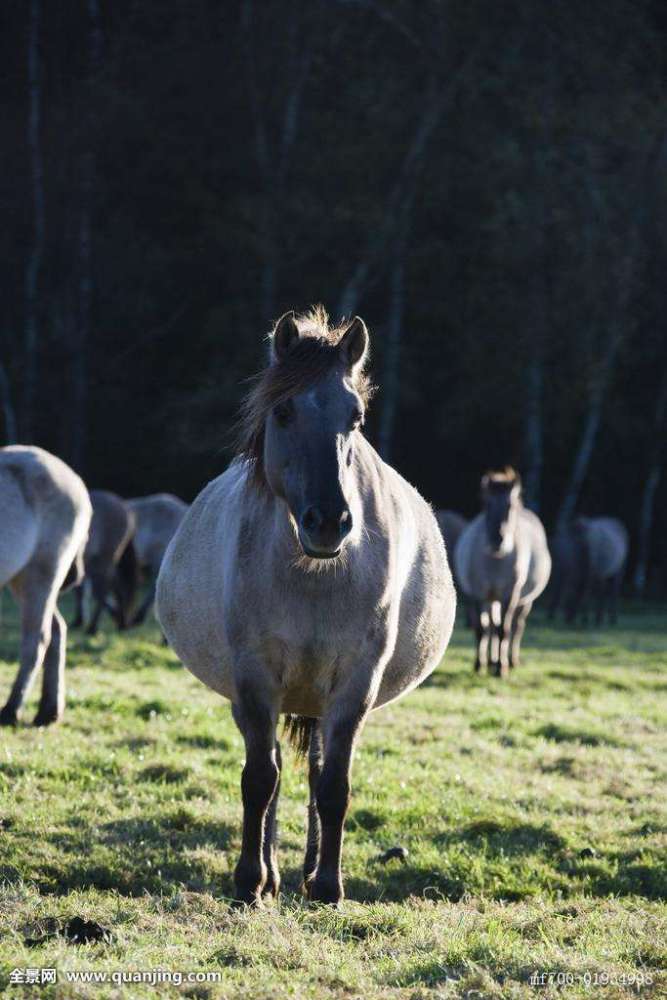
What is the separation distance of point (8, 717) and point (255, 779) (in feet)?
13.4

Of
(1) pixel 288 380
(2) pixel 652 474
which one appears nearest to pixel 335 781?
(1) pixel 288 380

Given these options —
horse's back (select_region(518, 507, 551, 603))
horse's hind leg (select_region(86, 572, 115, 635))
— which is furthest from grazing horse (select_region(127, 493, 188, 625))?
horse's back (select_region(518, 507, 551, 603))

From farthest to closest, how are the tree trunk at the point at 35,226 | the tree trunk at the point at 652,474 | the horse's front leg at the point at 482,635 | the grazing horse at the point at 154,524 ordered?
the tree trunk at the point at 652,474
the tree trunk at the point at 35,226
the grazing horse at the point at 154,524
the horse's front leg at the point at 482,635

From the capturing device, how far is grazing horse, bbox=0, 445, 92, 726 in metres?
8.28

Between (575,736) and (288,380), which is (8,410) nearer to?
(575,736)

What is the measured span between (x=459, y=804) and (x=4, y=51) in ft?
76.8

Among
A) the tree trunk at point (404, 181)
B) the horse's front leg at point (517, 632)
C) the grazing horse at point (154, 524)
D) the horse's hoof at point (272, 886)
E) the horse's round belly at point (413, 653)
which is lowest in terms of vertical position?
the horse's front leg at point (517, 632)

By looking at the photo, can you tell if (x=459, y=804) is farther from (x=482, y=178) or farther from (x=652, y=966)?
(x=482, y=178)

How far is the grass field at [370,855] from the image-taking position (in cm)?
389

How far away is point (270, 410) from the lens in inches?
178

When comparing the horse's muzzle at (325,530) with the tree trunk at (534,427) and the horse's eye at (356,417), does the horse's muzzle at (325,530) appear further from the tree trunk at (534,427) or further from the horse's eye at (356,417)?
the tree trunk at (534,427)

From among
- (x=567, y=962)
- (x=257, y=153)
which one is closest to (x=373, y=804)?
(x=567, y=962)

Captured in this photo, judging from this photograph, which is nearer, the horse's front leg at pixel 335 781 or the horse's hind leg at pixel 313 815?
the horse's front leg at pixel 335 781

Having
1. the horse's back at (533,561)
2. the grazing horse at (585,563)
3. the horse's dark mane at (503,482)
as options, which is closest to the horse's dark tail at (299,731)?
the horse's dark mane at (503,482)
